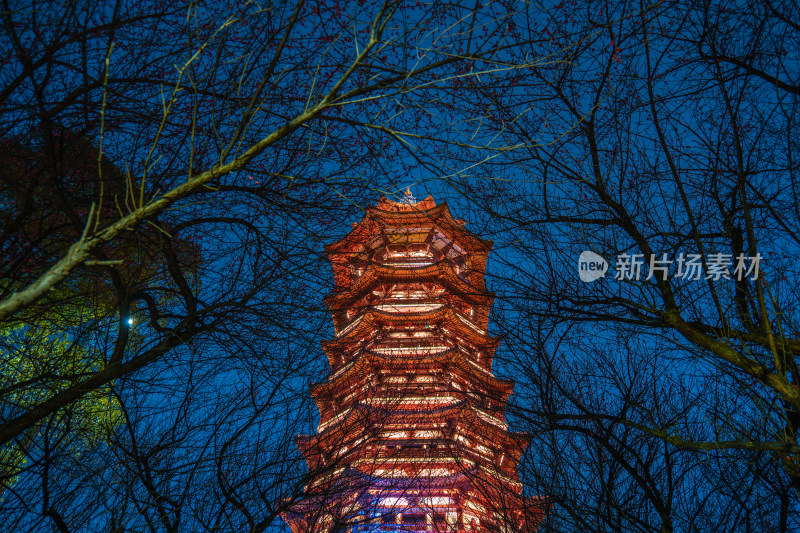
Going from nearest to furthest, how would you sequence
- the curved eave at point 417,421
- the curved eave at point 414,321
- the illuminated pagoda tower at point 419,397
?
1. the curved eave at point 417,421
2. the illuminated pagoda tower at point 419,397
3. the curved eave at point 414,321

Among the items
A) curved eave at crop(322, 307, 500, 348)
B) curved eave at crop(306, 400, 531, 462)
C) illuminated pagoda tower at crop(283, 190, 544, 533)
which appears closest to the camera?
curved eave at crop(306, 400, 531, 462)

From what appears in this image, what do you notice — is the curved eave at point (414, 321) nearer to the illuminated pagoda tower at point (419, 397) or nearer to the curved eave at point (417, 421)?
the illuminated pagoda tower at point (419, 397)

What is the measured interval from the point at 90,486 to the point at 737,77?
6.69 metres

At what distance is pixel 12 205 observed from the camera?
369cm

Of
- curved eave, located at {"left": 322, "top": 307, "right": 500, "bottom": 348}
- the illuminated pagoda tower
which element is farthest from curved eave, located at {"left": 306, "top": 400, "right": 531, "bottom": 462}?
curved eave, located at {"left": 322, "top": 307, "right": 500, "bottom": 348}

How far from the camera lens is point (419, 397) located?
46.5 ft

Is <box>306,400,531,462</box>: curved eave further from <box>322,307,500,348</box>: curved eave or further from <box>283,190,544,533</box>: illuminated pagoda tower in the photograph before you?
<box>322,307,500,348</box>: curved eave

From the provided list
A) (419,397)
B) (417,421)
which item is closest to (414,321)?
(419,397)

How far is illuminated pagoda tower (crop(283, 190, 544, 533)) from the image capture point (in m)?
6.78

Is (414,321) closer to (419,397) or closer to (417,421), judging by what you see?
(419,397)

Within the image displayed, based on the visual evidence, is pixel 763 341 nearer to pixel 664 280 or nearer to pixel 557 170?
pixel 664 280

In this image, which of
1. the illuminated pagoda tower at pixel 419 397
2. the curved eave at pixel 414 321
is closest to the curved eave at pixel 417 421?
the illuminated pagoda tower at pixel 419 397

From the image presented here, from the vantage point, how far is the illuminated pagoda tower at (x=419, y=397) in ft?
22.2

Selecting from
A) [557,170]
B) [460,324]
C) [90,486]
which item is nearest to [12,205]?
[90,486]
